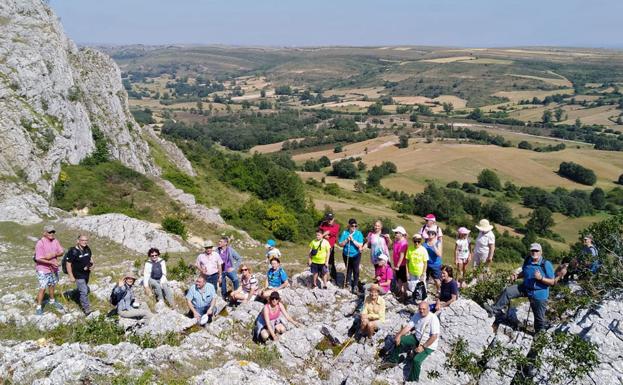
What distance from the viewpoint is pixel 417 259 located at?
13078 mm

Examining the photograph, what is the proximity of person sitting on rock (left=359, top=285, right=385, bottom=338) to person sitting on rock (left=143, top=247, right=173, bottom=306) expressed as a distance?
571 cm

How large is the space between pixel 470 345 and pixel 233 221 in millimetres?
26496

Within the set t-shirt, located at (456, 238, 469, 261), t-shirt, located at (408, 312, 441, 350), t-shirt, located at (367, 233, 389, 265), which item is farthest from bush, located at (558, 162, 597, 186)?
t-shirt, located at (408, 312, 441, 350)

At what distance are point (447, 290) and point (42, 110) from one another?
29.4 metres

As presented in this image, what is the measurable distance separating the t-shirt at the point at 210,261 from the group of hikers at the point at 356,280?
0.09ft

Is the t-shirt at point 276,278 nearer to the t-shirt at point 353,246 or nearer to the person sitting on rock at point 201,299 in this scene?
the person sitting on rock at point 201,299

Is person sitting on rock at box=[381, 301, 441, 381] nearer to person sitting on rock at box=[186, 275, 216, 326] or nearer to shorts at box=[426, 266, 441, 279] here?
shorts at box=[426, 266, 441, 279]

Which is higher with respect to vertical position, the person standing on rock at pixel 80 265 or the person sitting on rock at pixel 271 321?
the person standing on rock at pixel 80 265

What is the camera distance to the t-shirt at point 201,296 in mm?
12703

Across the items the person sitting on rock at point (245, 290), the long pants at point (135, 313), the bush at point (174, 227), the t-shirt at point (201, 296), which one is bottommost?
the bush at point (174, 227)

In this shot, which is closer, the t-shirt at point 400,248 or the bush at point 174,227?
the t-shirt at point 400,248

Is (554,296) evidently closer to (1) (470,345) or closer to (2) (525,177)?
(1) (470,345)

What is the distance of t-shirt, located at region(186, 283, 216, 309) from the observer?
1270cm

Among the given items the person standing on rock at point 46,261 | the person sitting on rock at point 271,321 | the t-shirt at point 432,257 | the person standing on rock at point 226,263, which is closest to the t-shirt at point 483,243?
the t-shirt at point 432,257
